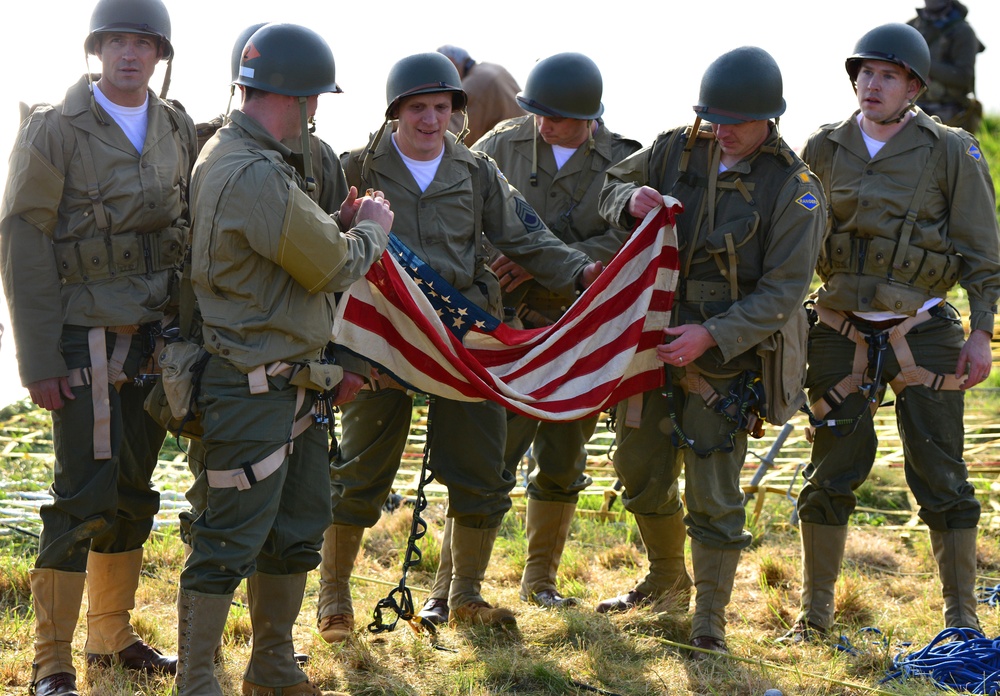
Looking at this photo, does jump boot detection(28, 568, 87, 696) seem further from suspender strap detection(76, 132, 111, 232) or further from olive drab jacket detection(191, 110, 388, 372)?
suspender strap detection(76, 132, 111, 232)

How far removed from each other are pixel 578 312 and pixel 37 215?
2.57 metres

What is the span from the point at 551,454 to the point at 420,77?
2.31 meters

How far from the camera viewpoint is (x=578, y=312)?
5840 mm

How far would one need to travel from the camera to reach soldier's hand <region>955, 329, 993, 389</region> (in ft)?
19.2

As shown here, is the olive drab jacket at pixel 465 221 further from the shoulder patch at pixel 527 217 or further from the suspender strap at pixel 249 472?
the suspender strap at pixel 249 472

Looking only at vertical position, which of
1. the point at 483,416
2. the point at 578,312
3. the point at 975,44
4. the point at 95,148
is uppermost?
the point at 975,44

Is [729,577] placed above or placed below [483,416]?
below

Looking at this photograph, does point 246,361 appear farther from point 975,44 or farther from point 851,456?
point 975,44

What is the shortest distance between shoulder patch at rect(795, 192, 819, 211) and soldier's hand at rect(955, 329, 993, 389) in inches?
46.6

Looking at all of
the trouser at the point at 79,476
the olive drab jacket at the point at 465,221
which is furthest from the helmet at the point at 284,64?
the trouser at the point at 79,476

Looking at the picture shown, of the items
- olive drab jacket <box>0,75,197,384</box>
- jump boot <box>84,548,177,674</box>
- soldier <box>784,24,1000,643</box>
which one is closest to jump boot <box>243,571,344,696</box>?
jump boot <box>84,548,177,674</box>

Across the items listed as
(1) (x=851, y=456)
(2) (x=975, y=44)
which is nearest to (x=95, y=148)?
(1) (x=851, y=456)

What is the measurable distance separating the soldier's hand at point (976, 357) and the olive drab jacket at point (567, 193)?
1882mm

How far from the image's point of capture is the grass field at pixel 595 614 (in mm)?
5324
